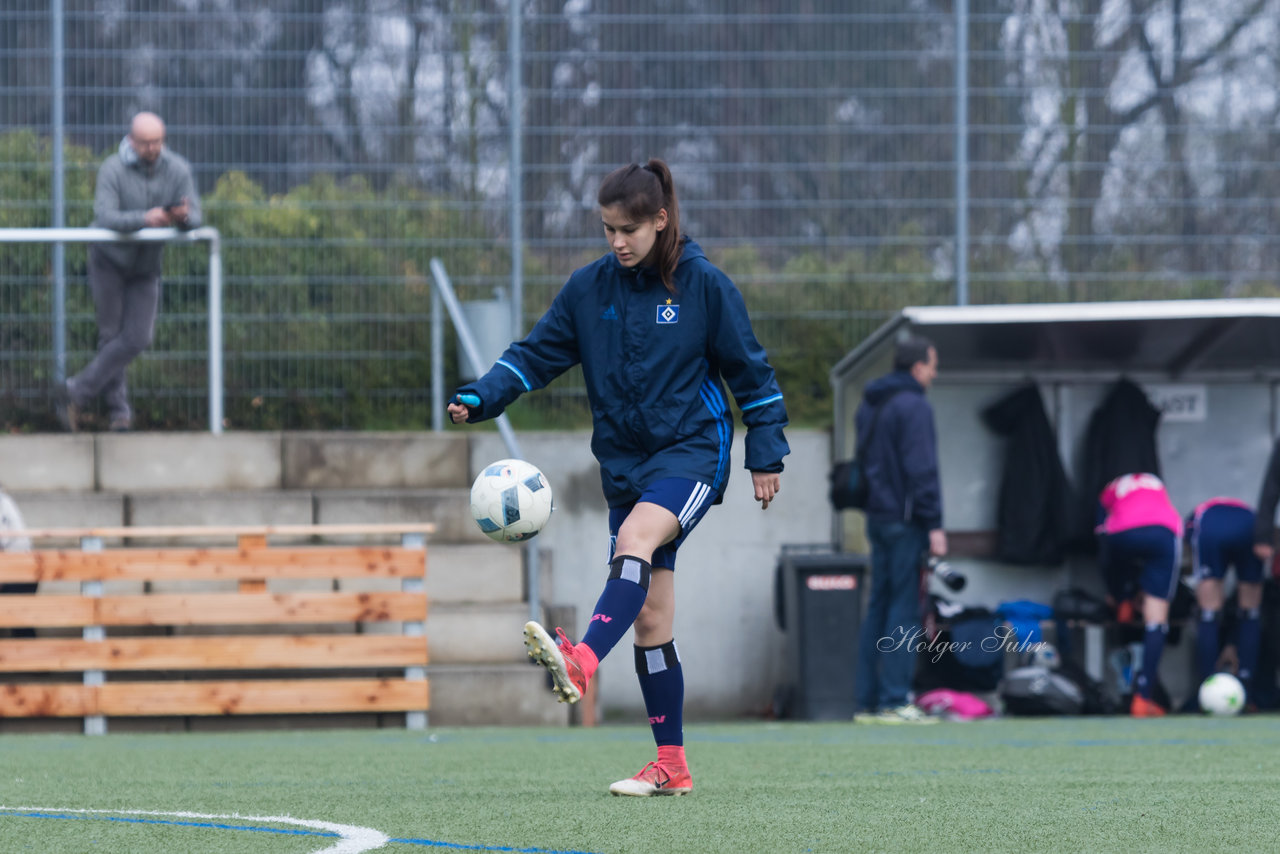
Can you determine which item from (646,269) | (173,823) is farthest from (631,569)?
(173,823)

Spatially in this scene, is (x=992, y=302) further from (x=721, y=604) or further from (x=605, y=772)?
(x=605, y=772)

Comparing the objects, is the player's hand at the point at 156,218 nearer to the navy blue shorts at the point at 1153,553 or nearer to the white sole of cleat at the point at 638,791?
the navy blue shorts at the point at 1153,553

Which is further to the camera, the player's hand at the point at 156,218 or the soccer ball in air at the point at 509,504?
the player's hand at the point at 156,218

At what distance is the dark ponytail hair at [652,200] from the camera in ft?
14.8

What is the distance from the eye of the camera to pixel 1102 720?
9.15 metres

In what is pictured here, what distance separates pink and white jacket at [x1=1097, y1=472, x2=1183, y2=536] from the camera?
9898mm

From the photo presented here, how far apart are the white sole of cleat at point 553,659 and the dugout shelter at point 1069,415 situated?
657 centimetres

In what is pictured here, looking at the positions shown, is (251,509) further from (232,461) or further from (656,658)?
(656,658)

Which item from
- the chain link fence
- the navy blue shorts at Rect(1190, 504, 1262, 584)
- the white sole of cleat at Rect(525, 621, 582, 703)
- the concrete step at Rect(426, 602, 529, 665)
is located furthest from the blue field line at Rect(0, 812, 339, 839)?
the navy blue shorts at Rect(1190, 504, 1262, 584)

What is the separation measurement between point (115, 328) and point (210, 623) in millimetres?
2682

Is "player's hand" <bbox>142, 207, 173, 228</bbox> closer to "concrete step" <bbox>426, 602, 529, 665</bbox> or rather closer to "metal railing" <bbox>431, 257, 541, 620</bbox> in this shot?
"metal railing" <bbox>431, 257, 541, 620</bbox>

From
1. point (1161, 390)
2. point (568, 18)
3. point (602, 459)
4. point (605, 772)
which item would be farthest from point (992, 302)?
point (602, 459)

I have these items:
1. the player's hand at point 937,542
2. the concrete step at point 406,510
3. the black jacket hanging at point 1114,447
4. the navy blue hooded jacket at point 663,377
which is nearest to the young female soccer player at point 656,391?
the navy blue hooded jacket at point 663,377

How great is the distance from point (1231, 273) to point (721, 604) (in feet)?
13.8
